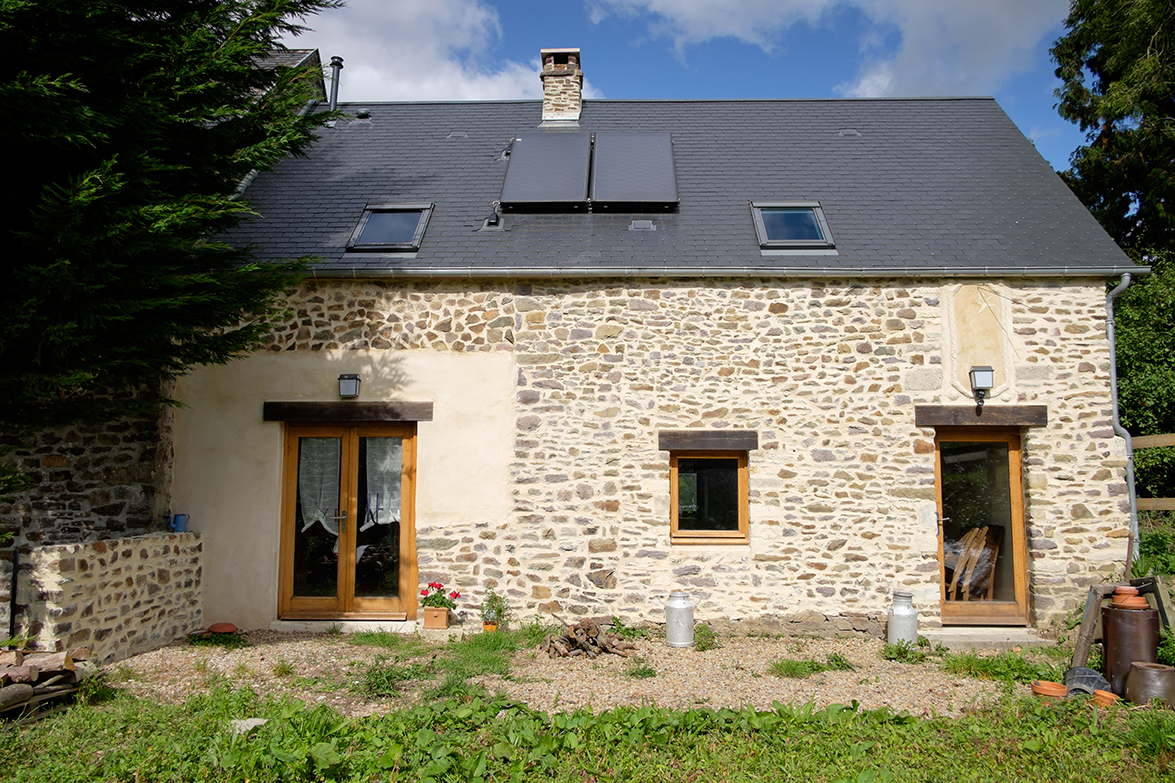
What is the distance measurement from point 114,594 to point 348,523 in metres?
2.04

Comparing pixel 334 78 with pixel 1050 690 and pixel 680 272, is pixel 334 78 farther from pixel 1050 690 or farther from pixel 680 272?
pixel 1050 690

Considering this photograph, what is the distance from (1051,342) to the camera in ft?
22.7

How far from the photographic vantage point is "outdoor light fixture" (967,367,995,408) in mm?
6801

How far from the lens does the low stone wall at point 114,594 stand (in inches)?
200

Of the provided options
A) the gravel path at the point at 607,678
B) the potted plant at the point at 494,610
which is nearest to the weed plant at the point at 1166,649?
the gravel path at the point at 607,678

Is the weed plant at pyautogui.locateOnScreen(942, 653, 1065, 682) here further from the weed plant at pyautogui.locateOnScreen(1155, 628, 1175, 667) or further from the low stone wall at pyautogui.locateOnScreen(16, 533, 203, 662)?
the low stone wall at pyautogui.locateOnScreen(16, 533, 203, 662)

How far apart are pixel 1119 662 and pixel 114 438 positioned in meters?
8.60

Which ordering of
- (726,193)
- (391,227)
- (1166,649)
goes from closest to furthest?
1. (1166,649)
2. (391,227)
3. (726,193)

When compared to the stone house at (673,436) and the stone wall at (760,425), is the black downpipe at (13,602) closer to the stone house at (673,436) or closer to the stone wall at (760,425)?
the stone house at (673,436)

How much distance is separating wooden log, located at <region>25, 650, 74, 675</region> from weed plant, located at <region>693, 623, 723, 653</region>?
15.5 ft

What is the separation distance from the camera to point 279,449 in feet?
23.1

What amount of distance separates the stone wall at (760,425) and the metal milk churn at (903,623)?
0.30 m

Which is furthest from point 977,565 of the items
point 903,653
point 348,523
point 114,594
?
point 114,594

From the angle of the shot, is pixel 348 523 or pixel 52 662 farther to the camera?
pixel 348 523
